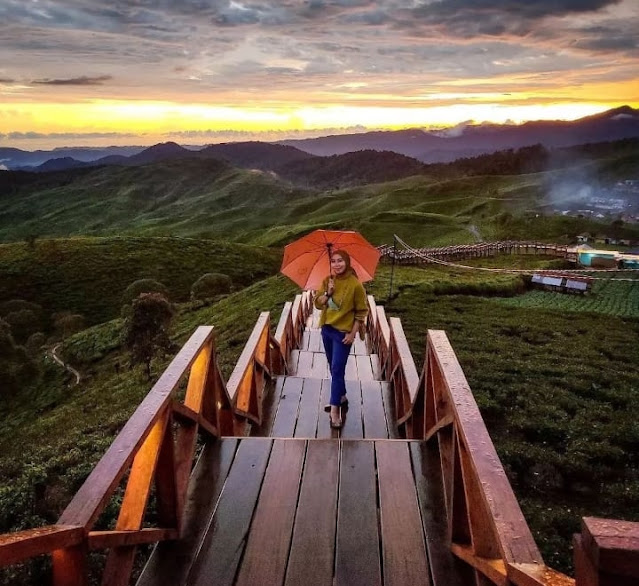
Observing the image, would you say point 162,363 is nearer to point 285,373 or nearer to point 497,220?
point 285,373

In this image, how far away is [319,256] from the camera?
7691mm

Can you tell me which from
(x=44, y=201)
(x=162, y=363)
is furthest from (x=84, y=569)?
(x=44, y=201)

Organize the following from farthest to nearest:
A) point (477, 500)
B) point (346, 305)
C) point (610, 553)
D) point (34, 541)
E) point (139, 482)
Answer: point (346, 305) < point (139, 482) < point (477, 500) < point (34, 541) < point (610, 553)

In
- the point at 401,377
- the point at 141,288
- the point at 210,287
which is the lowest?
the point at 141,288

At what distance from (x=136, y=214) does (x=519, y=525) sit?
194m

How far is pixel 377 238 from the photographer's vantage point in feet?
231

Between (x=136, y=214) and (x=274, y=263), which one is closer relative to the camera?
(x=274, y=263)

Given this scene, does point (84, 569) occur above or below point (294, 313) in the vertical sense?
above

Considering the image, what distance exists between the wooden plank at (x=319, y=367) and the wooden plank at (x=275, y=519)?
4811 mm

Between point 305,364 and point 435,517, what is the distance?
6612mm

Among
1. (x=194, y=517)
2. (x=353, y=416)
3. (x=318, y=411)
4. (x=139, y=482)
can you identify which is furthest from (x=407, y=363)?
(x=139, y=482)

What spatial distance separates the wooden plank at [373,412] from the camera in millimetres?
6184

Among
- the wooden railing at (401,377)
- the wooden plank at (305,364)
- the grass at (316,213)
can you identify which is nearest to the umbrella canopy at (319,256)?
the wooden railing at (401,377)

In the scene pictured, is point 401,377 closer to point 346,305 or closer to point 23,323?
point 346,305
